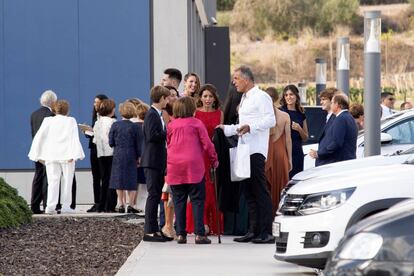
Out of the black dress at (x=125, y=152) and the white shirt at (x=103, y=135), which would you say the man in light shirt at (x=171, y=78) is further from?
the white shirt at (x=103, y=135)

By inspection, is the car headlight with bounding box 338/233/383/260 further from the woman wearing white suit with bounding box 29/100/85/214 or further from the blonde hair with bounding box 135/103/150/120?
the woman wearing white suit with bounding box 29/100/85/214

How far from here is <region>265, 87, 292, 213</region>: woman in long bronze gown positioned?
1501 centimetres

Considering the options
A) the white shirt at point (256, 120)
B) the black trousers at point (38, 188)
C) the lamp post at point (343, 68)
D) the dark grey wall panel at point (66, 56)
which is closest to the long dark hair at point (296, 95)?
the white shirt at point (256, 120)

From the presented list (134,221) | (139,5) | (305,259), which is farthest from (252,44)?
(305,259)

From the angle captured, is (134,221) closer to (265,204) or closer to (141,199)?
(141,199)

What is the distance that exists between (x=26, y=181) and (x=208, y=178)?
8466 millimetres

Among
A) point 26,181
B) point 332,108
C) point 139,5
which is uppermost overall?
point 139,5

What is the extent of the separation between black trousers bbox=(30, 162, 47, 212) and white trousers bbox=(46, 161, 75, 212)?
1.38ft

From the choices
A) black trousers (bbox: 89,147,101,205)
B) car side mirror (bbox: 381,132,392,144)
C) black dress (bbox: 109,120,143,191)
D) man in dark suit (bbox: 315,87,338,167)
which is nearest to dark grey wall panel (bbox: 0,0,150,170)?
black trousers (bbox: 89,147,101,205)

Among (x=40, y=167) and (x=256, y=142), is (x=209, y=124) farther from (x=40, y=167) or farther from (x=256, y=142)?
(x=40, y=167)

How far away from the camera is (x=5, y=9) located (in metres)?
23.0

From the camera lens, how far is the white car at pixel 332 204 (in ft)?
34.4

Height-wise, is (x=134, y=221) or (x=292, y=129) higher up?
(x=292, y=129)

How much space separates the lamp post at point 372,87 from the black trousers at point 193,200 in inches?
99.4
